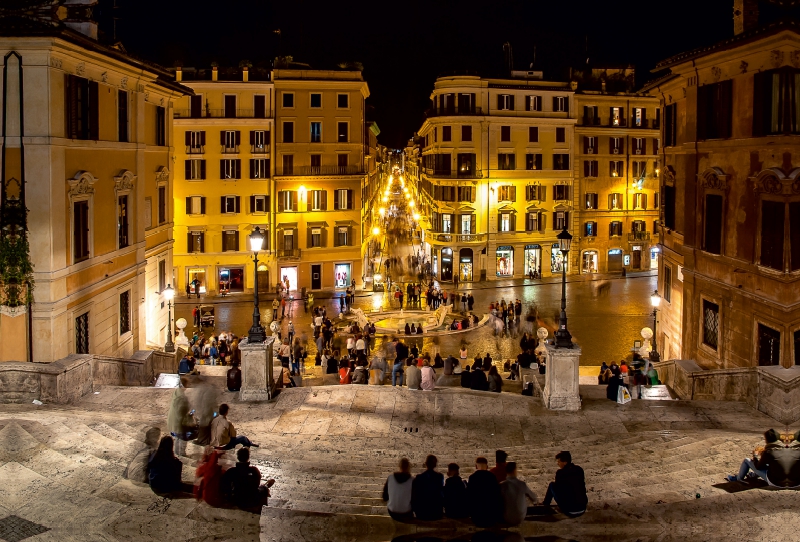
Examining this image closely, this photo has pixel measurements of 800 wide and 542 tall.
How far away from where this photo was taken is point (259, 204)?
52.3 m

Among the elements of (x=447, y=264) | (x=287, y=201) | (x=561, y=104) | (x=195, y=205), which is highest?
(x=561, y=104)

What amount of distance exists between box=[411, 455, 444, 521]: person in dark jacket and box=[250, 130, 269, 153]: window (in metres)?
42.8

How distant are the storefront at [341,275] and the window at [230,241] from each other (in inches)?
251

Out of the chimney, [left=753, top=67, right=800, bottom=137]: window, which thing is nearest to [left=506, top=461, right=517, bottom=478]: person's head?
[left=753, top=67, right=800, bottom=137]: window

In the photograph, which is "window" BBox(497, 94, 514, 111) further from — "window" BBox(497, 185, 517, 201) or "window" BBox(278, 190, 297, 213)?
"window" BBox(278, 190, 297, 213)

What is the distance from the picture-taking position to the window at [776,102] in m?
20.5

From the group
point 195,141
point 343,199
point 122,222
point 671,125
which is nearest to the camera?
point 122,222

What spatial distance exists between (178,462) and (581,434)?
813 cm

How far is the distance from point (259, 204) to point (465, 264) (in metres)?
14.9

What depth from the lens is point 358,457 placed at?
1541 cm

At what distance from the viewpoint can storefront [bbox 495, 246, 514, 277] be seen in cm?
5934

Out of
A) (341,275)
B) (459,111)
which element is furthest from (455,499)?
(459,111)

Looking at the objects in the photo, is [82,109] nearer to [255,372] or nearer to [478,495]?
[255,372]

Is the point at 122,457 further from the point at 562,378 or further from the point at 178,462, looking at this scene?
the point at 562,378
